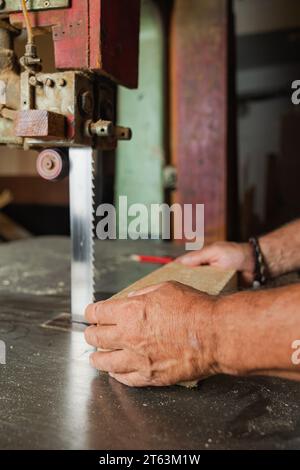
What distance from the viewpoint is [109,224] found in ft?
4.15

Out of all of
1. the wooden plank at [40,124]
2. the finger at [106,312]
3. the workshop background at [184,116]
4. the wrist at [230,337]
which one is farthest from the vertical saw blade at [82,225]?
the workshop background at [184,116]

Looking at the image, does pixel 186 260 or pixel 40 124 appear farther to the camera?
pixel 186 260

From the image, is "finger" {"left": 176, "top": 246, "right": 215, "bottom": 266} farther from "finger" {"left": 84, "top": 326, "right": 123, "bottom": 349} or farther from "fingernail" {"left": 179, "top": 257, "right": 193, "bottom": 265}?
"finger" {"left": 84, "top": 326, "right": 123, "bottom": 349}

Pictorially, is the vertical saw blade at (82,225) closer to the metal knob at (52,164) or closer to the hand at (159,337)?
the metal knob at (52,164)

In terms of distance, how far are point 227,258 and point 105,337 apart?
1.65 ft

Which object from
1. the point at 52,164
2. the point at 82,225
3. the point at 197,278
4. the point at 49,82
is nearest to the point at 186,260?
the point at 197,278

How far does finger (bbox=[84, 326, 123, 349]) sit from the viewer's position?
0.60m

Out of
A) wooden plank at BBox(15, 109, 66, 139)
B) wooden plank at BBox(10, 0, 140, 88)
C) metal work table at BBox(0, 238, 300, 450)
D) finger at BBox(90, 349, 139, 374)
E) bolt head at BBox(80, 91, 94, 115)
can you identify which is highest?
wooden plank at BBox(10, 0, 140, 88)

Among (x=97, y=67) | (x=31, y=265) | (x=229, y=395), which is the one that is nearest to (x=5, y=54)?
(x=97, y=67)

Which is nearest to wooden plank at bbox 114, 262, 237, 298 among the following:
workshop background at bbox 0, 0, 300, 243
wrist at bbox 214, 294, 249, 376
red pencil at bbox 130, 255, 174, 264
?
wrist at bbox 214, 294, 249, 376

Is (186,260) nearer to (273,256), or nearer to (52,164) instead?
(273,256)

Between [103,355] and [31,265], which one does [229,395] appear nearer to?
[103,355]

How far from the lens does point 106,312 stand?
63cm

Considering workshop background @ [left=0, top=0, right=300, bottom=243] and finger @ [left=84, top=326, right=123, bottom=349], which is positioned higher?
workshop background @ [left=0, top=0, right=300, bottom=243]
